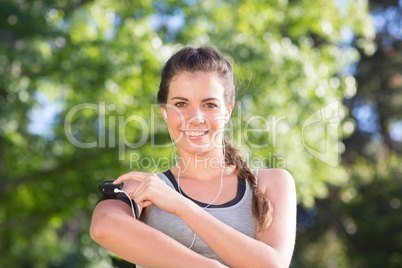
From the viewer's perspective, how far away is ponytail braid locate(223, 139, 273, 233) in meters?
2.04

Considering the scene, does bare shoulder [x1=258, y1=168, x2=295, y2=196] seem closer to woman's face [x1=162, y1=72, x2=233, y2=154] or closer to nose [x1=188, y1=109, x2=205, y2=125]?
woman's face [x1=162, y1=72, x2=233, y2=154]

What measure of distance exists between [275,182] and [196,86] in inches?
22.6

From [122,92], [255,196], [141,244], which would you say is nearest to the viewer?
[141,244]

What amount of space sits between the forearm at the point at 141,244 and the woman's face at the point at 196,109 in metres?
0.51

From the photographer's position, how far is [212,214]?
82.1 inches

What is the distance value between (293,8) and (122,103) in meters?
5.14

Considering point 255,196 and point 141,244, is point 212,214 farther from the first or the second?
point 141,244

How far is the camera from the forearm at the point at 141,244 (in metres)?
1.80

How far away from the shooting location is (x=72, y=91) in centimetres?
934

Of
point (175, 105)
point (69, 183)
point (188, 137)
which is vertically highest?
point (175, 105)

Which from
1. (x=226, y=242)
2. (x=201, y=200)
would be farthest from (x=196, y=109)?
(x=226, y=242)

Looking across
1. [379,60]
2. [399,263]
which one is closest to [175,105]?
[399,263]

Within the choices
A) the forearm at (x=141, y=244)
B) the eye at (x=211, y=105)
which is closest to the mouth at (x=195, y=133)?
the eye at (x=211, y=105)

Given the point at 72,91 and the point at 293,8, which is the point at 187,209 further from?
the point at 293,8
